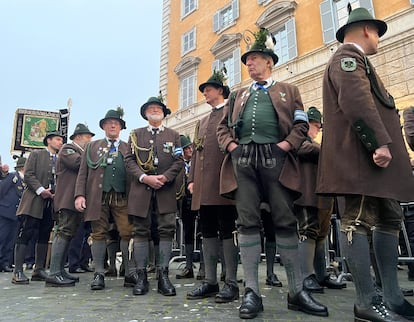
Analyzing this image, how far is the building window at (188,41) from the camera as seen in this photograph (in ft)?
66.1

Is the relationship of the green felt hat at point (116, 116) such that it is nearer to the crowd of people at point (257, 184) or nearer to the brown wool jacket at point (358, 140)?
the crowd of people at point (257, 184)

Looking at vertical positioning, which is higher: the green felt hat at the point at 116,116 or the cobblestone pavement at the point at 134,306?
the green felt hat at the point at 116,116

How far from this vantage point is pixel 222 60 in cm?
1819

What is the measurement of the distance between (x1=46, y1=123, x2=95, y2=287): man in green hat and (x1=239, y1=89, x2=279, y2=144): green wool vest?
2.80 meters

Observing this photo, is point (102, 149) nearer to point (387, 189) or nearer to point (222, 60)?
point (387, 189)

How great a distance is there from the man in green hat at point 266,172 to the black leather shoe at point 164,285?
1.01 metres

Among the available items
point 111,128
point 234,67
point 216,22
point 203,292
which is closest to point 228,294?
point 203,292

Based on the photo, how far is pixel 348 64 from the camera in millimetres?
2475

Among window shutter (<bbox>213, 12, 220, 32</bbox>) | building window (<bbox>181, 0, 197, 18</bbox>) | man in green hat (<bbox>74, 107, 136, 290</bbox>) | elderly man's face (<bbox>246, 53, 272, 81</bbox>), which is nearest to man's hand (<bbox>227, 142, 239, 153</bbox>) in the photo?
elderly man's face (<bbox>246, 53, 272, 81</bbox>)

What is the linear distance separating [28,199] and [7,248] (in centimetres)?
329

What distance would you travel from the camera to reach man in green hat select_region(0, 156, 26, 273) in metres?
7.50

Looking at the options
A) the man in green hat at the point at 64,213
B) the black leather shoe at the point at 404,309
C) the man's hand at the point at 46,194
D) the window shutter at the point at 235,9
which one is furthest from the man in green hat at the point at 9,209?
the window shutter at the point at 235,9

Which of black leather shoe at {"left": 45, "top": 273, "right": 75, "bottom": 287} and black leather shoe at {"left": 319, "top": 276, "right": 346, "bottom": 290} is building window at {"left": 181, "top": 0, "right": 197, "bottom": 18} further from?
black leather shoe at {"left": 319, "top": 276, "right": 346, "bottom": 290}

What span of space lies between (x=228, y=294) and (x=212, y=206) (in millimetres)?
888
